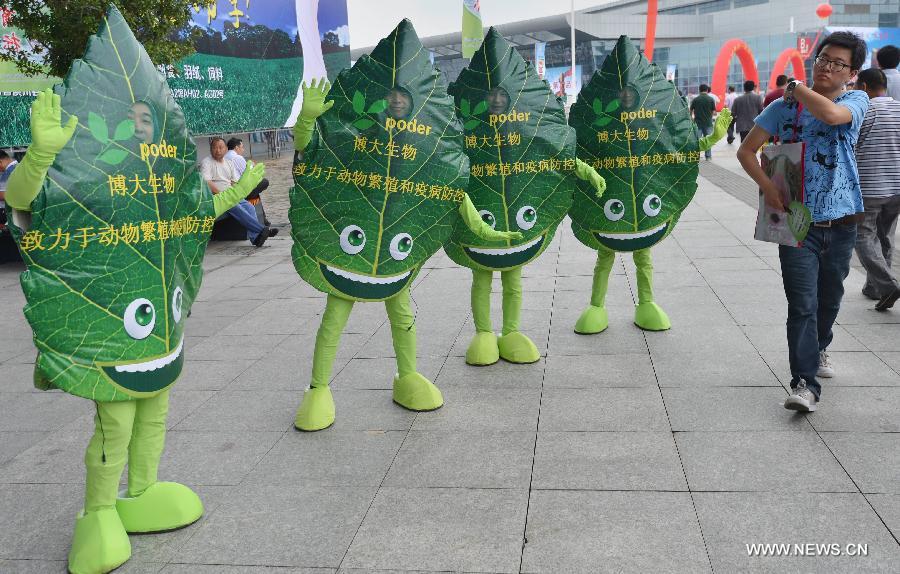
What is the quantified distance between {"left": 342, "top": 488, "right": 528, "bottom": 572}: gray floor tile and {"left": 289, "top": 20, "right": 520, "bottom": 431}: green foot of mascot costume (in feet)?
3.57

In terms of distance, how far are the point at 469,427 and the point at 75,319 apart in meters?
2.10

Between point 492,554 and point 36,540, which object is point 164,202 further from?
point 492,554

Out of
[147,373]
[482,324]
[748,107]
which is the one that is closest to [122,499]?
[147,373]

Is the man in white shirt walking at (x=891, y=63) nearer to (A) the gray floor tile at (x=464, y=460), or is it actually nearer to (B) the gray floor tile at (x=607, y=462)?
(B) the gray floor tile at (x=607, y=462)

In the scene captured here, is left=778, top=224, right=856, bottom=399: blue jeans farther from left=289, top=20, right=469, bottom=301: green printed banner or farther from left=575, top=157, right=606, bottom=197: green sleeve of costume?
left=289, top=20, right=469, bottom=301: green printed banner

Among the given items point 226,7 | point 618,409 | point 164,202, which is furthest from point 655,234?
point 226,7

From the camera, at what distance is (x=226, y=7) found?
1527cm

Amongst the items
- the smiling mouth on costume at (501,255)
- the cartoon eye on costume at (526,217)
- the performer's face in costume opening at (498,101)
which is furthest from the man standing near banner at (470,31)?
the smiling mouth on costume at (501,255)

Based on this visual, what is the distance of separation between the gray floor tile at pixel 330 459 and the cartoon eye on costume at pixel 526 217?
1642 millimetres

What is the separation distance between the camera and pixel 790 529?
9.84 ft

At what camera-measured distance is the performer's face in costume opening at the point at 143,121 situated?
296 centimetres

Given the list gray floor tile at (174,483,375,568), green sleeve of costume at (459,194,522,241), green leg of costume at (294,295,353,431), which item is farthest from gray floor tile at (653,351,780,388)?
gray floor tile at (174,483,375,568)

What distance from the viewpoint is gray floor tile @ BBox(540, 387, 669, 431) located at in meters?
4.12

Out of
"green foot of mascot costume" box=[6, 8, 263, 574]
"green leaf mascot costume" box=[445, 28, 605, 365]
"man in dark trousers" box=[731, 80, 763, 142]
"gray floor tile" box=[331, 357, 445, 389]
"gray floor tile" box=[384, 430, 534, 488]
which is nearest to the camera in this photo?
"green foot of mascot costume" box=[6, 8, 263, 574]
